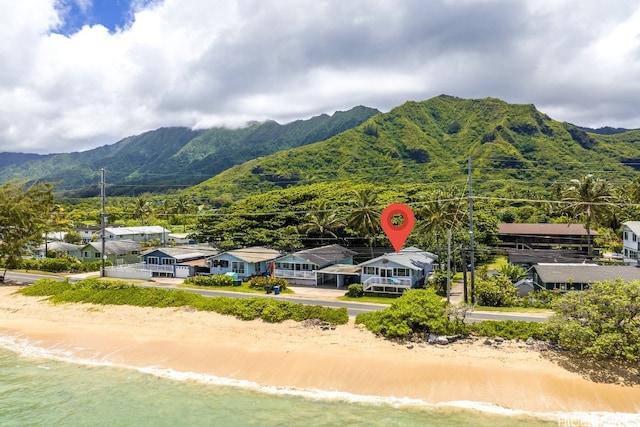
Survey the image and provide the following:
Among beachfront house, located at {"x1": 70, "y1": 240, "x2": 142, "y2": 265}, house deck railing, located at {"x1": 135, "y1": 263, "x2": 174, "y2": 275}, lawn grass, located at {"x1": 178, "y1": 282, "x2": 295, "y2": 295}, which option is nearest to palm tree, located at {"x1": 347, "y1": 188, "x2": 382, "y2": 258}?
lawn grass, located at {"x1": 178, "y1": 282, "x2": 295, "y2": 295}

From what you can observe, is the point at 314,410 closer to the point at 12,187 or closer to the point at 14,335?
the point at 14,335

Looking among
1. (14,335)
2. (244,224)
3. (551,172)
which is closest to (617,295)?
(14,335)

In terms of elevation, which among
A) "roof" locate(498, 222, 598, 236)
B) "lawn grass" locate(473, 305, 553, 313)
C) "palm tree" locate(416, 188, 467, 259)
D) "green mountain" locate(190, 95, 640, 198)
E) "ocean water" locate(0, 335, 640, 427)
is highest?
"green mountain" locate(190, 95, 640, 198)

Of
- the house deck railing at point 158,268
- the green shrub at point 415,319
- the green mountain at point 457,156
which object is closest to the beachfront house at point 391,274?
the green shrub at point 415,319

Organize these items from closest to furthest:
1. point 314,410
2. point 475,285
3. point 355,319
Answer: point 314,410 → point 355,319 → point 475,285

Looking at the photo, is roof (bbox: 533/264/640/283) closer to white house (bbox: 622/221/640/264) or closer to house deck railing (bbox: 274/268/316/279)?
white house (bbox: 622/221/640/264)

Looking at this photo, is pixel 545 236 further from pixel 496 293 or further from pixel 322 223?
pixel 496 293

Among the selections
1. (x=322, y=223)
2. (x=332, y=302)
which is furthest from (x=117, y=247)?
(x=332, y=302)
